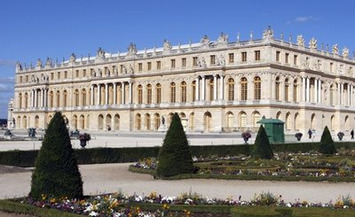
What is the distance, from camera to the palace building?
64.6 m

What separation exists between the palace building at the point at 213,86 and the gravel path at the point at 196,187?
149 feet

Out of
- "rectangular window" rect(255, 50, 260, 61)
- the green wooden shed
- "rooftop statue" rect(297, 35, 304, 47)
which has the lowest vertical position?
the green wooden shed

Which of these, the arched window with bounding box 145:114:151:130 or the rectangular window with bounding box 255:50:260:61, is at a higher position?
the rectangular window with bounding box 255:50:260:61

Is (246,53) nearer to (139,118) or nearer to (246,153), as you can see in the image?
(139,118)

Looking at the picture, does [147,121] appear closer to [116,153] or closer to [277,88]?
[277,88]

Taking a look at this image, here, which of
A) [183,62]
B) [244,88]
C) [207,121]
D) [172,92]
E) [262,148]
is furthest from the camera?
[172,92]

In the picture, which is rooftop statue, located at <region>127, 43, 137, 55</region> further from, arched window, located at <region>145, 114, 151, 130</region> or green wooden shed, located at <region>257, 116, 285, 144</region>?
green wooden shed, located at <region>257, 116, 285, 144</region>

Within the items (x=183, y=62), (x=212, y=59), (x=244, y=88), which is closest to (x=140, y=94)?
(x=183, y=62)

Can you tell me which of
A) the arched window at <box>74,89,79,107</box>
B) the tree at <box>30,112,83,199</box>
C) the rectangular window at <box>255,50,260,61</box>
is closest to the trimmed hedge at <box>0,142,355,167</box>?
the tree at <box>30,112,83,199</box>

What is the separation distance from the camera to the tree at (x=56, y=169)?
39.3 feet

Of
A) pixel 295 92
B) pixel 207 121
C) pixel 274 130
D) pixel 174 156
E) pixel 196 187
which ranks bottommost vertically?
pixel 196 187

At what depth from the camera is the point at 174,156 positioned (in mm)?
19609

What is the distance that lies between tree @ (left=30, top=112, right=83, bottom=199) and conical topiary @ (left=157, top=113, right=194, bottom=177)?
7.18m

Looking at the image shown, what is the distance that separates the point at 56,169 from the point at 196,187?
5822mm
